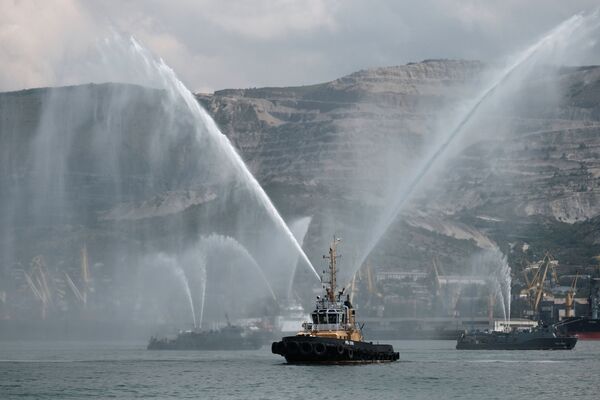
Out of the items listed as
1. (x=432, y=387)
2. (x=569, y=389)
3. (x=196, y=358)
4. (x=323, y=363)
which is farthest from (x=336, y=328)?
(x=196, y=358)

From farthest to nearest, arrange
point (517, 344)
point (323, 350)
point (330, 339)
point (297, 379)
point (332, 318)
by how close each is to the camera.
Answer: point (517, 344) < point (332, 318) < point (323, 350) < point (330, 339) < point (297, 379)

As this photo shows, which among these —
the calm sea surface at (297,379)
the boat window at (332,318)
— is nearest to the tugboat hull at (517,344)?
the calm sea surface at (297,379)

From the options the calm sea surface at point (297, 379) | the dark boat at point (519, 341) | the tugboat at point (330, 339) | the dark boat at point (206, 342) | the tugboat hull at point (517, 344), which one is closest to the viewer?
the calm sea surface at point (297, 379)

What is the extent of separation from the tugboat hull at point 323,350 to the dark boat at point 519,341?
180ft

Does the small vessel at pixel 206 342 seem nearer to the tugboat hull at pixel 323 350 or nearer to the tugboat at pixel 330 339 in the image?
the tugboat hull at pixel 323 350

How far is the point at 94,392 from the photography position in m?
103

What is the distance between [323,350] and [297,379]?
8905mm

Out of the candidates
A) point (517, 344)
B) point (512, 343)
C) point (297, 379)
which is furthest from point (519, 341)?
point (297, 379)

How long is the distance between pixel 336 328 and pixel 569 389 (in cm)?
2125

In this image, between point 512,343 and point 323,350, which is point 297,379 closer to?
point 323,350

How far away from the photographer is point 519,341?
172 metres

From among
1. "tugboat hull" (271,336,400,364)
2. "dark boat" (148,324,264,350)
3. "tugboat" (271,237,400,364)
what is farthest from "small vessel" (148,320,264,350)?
"tugboat" (271,237,400,364)

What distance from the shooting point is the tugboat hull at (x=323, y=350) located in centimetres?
11681

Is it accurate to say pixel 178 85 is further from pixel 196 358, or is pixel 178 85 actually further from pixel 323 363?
pixel 196 358
